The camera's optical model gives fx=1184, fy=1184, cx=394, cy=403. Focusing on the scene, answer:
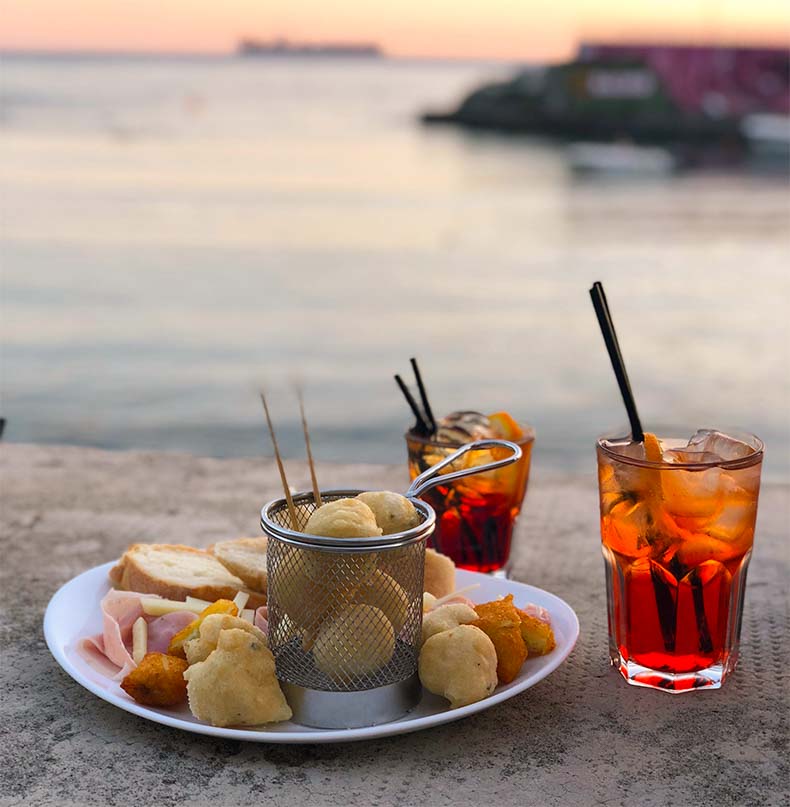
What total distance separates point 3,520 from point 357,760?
1.33 meters

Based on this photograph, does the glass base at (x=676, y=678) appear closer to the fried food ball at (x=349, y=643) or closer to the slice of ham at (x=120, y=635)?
the fried food ball at (x=349, y=643)

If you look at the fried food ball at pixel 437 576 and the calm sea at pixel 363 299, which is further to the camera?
the calm sea at pixel 363 299

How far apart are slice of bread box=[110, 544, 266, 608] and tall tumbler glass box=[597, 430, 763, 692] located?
0.56 m

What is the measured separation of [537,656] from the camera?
1.71 metres

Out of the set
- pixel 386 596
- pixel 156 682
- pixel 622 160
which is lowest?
pixel 622 160

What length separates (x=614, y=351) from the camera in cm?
169

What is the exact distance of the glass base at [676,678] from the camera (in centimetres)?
173

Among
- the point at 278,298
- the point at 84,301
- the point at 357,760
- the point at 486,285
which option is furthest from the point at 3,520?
the point at 486,285

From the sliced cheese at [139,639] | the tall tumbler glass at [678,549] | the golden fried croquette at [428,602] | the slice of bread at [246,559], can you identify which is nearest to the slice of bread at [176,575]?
the slice of bread at [246,559]

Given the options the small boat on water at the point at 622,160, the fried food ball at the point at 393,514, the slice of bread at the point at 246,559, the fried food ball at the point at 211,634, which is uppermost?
the fried food ball at the point at 393,514

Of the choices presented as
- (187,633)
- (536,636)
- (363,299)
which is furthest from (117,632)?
(363,299)

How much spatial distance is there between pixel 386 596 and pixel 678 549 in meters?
0.42

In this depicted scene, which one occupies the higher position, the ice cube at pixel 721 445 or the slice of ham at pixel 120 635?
the ice cube at pixel 721 445

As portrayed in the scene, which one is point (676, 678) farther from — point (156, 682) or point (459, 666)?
point (156, 682)
